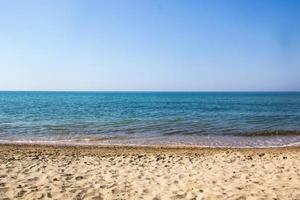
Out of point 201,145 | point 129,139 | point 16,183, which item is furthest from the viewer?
point 129,139

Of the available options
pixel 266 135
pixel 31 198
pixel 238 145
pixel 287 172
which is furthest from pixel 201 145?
pixel 31 198

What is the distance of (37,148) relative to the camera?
1750 cm

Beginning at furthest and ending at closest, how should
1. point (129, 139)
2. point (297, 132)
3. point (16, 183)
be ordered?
point (297, 132), point (129, 139), point (16, 183)

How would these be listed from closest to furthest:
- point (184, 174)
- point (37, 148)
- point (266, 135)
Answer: point (184, 174) < point (37, 148) < point (266, 135)

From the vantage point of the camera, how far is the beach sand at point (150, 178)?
7.96 m

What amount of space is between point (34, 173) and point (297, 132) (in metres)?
21.5

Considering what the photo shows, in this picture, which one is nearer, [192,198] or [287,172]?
[192,198]

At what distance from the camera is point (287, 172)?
33.6 feet

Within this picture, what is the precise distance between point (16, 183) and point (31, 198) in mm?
1412

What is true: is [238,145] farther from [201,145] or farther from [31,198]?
[31,198]

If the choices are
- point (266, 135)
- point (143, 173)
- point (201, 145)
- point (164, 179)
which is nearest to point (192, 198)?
point (164, 179)

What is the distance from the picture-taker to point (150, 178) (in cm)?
957

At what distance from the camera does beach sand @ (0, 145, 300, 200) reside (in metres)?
7.96

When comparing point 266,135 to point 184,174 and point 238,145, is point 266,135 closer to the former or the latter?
point 238,145
